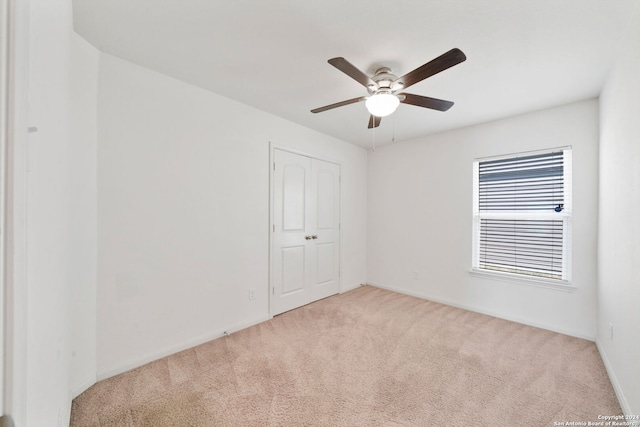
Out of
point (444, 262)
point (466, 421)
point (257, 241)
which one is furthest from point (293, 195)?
point (466, 421)

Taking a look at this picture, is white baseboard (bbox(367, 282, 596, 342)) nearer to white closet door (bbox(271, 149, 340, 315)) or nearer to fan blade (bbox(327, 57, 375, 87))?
white closet door (bbox(271, 149, 340, 315))

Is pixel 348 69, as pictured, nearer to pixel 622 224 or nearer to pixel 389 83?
pixel 389 83

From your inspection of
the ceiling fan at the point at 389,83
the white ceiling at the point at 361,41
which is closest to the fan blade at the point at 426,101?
the ceiling fan at the point at 389,83

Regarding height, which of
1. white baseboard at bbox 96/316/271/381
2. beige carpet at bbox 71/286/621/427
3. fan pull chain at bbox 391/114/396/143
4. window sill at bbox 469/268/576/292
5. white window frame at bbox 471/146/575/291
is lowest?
beige carpet at bbox 71/286/621/427

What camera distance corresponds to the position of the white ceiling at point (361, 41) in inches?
61.5

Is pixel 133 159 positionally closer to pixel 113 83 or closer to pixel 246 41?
pixel 113 83

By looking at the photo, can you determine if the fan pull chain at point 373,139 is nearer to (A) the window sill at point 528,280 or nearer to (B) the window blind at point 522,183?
(B) the window blind at point 522,183

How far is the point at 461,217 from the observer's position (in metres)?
3.57

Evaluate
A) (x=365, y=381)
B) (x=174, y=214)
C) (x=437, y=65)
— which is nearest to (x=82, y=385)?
(x=174, y=214)

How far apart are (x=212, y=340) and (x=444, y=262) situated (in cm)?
310

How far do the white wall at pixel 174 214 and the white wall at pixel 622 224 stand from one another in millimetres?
2966

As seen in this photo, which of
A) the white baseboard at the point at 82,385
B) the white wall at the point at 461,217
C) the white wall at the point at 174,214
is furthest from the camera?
the white wall at the point at 461,217

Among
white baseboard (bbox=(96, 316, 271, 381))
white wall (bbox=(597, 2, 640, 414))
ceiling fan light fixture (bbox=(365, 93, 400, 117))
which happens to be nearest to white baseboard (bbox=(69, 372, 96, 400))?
white baseboard (bbox=(96, 316, 271, 381))

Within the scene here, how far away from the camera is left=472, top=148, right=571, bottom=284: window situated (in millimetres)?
2896
